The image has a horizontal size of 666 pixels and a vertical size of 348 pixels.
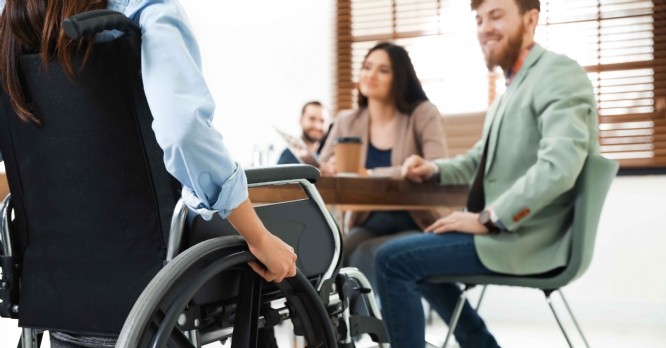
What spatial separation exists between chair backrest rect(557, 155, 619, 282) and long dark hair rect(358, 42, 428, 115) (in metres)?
1.18

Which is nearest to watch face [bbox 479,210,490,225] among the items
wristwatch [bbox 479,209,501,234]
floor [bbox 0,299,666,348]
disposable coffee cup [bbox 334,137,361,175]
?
wristwatch [bbox 479,209,501,234]

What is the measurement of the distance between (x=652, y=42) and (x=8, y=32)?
3580mm

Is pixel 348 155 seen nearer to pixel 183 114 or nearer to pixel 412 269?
pixel 412 269

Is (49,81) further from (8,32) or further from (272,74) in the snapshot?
(272,74)

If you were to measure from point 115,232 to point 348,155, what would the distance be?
1437mm

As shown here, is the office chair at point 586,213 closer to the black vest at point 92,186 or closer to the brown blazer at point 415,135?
the brown blazer at point 415,135

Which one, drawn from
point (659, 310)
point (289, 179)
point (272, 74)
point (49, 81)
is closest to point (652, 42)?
point (659, 310)

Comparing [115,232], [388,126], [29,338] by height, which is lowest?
[29,338]

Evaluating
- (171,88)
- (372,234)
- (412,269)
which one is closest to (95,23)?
(171,88)

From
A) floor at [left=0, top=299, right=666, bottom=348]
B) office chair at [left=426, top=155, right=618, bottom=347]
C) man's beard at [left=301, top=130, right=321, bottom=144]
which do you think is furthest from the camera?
man's beard at [left=301, top=130, right=321, bottom=144]

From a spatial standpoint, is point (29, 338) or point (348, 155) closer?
point (29, 338)

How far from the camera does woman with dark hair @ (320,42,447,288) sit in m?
2.69

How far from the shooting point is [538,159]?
1780 millimetres

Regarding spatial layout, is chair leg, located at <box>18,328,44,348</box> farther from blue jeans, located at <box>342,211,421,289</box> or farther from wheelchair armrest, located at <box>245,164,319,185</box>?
blue jeans, located at <box>342,211,421,289</box>
